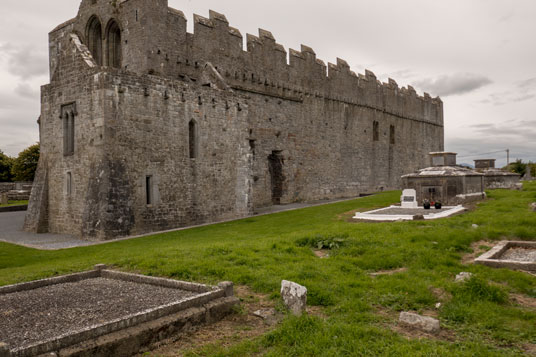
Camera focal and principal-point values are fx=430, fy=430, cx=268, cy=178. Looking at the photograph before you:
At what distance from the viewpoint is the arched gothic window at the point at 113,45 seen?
2023 centimetres

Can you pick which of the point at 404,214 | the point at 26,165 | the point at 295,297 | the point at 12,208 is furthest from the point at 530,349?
the point at 26,165

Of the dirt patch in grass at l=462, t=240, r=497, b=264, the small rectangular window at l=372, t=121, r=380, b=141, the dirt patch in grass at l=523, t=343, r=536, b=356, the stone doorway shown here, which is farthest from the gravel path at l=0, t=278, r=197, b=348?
the small rectangular window at l=372, t=121, r=380, b=141

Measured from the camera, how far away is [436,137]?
42.4 m

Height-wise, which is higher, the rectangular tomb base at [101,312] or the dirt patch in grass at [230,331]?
the rectangular tomb base at [101,312]

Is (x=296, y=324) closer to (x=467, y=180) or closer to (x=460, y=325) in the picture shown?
(x=460, y=325)

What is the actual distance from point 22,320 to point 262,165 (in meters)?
18.6

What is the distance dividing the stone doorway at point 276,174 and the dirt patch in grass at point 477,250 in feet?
50.7

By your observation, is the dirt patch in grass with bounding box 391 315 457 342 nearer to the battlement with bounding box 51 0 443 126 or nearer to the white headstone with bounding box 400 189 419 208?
the white headstone with bounding box 400 189 419 208

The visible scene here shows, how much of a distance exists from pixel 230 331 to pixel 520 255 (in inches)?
249

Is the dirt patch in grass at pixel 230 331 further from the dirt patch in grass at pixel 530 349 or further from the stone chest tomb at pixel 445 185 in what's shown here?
the stone chest tomb at pixel 445 185

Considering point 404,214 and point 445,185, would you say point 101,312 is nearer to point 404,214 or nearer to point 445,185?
point 404,214

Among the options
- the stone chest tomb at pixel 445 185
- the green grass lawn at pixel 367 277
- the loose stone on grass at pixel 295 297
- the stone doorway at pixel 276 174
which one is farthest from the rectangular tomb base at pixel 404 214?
the stone doorway at pixel 276 174

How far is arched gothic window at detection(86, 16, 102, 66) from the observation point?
2056 cm

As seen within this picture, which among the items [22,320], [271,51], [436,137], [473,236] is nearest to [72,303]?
[22,320]
